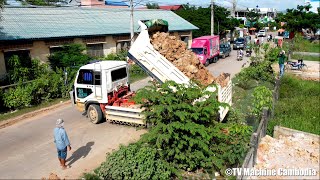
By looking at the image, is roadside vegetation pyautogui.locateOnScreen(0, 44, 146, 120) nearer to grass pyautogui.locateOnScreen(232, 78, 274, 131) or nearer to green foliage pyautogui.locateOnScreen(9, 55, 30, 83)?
green foliage pyautogui.locateOnScreen(9, 55, 30, 83)

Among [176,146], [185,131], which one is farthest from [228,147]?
[176,146]

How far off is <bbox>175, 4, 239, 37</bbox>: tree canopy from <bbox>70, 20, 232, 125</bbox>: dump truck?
2879 cm

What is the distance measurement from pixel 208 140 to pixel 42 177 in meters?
4.49

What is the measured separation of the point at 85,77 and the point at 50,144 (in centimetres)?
285

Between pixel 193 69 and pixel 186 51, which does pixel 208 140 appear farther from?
pixel 186 51

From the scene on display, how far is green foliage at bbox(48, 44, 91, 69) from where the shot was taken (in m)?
19.0

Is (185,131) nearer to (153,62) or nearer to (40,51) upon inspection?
(153,62)

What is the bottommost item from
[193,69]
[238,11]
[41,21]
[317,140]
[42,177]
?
[42,177]

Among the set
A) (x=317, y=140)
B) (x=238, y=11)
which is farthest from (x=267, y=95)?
(x=238, y=11)

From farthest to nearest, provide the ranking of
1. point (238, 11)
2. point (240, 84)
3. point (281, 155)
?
point (238, 11), point (240, 84), point (281, 155)

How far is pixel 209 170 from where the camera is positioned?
7.45 m

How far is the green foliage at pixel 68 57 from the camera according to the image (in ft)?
62.5

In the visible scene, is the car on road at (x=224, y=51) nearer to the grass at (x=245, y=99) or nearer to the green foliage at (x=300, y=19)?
the grass at (x=245, y=99)

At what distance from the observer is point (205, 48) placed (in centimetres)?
2466
